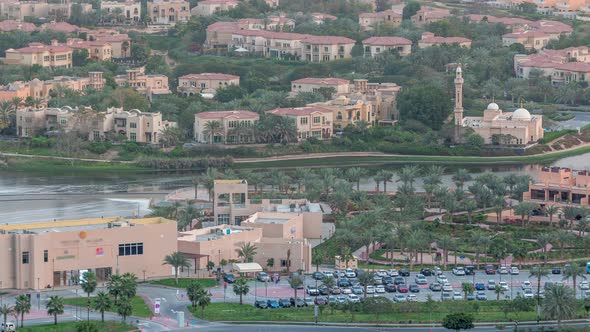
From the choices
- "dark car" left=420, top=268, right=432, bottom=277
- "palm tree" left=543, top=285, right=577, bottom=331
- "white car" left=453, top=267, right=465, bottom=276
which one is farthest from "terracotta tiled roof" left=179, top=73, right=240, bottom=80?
"palm tree" left=543, top=285, right=577, bottom=331

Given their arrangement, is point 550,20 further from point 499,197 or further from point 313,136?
point 499,197

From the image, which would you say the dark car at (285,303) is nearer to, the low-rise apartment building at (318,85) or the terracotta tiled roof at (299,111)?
the terracotta tiled roof at (299,111)

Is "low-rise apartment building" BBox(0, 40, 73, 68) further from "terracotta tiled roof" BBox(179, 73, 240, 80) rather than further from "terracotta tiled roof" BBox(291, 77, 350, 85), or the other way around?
"terracotta tiled roof" BBox(291, 77, 350, 85)

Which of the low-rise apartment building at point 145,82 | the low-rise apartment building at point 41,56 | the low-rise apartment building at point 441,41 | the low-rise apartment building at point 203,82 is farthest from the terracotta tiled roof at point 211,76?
the low-rise apartment building at point 441,41

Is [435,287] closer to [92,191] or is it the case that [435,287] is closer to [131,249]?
[131,249]

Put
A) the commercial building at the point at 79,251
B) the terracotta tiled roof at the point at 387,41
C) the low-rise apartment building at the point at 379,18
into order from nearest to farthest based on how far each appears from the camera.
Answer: the commercial building at the point at 79,251 → the terracotta tiled roof at the point at 387,41 → the low-rise apartment building at the point at 379,18

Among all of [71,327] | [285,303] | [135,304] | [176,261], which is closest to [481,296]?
[285,303]

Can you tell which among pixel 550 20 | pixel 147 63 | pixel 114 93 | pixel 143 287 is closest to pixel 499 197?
pixel 143 287
